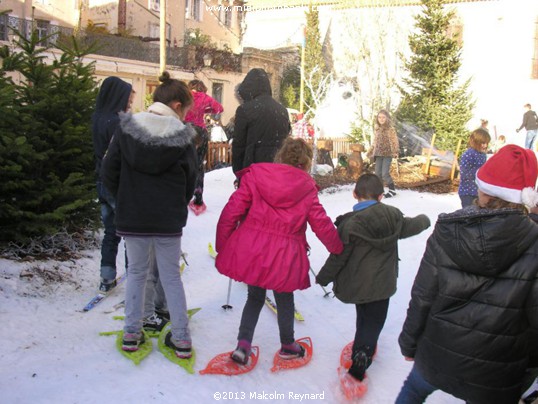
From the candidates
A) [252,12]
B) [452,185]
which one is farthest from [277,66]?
[452,185]

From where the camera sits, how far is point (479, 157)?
6.47 metres

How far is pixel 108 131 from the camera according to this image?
4.35m

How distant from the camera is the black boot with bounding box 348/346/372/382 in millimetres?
3648

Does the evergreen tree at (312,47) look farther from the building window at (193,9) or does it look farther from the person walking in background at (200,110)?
the person walking in background at (200,110)

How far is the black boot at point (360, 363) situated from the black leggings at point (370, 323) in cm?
2

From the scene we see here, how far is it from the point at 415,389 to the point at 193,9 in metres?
33.5

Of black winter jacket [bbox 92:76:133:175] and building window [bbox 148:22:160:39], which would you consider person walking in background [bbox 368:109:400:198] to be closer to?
black winter jacket [bbox 92:76:133:175]

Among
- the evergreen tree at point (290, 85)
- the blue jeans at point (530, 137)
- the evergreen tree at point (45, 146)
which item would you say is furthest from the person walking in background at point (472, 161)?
the evergreen tree at point (290, 85)

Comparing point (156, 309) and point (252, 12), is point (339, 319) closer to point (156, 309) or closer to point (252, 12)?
point (156, 309)

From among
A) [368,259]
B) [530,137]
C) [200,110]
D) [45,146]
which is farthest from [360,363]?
[530,137]

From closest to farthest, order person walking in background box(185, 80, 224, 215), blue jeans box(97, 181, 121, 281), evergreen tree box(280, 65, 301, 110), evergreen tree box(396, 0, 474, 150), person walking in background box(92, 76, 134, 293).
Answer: person walking in background box(92, 76, 134, 293)
blue jeans box(97, 181, 121, 281)
person walking in background box(185, 80, 224, 215)
evergreen tree box(396, 0, 474, 150)
evergreen tree box(280, 65, 301, 110)

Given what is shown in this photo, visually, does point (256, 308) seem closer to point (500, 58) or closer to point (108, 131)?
point (108, 131)

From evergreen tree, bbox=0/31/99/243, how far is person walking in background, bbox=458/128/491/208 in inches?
176

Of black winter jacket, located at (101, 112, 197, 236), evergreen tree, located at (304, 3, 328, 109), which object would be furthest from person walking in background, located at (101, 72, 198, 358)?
evergreen tree, located at (304, 3, 328, 109)
